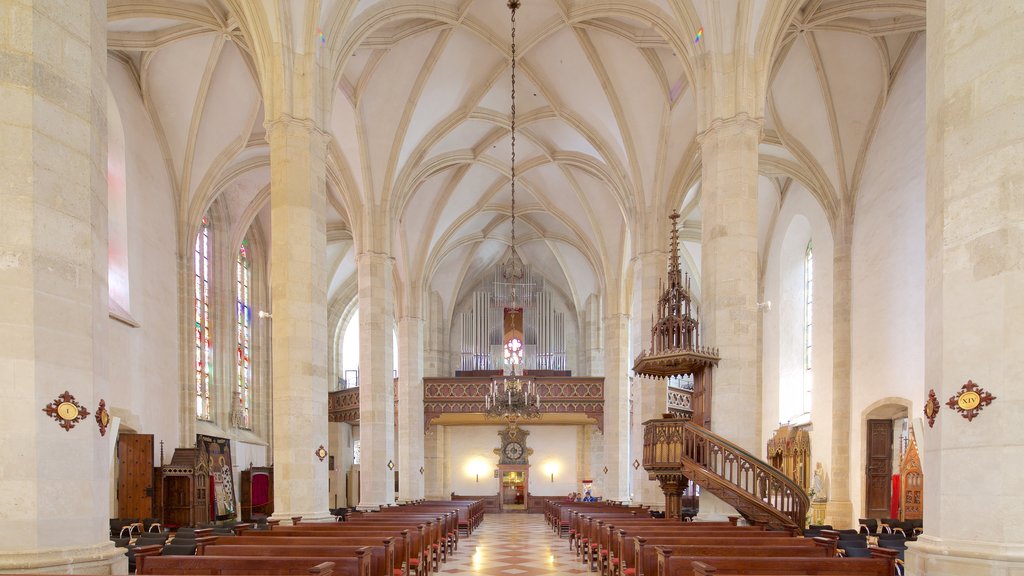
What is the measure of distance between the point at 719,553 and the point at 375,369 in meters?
16.1

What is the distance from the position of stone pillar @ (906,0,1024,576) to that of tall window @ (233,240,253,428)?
25.0m

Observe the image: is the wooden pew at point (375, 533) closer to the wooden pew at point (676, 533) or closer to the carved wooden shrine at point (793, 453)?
the wooden pew at point (676, 533)

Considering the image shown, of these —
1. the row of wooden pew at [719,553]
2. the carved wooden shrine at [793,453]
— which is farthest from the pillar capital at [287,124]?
the carved wooden shrine at [793,453]

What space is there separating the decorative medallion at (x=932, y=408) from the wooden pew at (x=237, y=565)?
5016mm

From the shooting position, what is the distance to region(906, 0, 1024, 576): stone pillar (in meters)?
5.38

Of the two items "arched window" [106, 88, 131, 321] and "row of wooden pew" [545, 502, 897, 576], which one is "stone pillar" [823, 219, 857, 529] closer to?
"row of wooden pew" [545, 502, 897, 576]

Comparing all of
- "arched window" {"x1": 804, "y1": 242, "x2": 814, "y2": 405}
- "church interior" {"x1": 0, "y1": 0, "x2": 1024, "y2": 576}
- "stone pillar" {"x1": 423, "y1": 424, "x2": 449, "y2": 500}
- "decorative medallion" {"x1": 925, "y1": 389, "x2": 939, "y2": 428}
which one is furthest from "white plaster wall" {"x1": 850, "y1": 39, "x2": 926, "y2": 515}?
"stone pillar" {"x1": 423, "y1": 424, "x2": 449, "y2": 500}

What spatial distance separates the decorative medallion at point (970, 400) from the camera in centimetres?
550

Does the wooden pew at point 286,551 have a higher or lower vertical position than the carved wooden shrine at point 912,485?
higher

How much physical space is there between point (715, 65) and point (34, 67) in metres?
11.5

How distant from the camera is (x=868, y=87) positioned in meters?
19.6

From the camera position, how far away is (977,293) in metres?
5.60

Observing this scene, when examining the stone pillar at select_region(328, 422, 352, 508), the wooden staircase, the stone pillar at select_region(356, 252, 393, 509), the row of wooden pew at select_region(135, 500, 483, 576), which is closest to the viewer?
the row of wooden pew at select_region(135, 500, 483, 576)

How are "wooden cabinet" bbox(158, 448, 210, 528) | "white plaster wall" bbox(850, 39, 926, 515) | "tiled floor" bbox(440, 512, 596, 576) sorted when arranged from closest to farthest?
"tiled floor" bbox(440, 512, 596, 576)
"white plaster wall" bbox(850, 39, 926, 515)
"wooden cabinet" bbox(158, 448, 210, 528)
